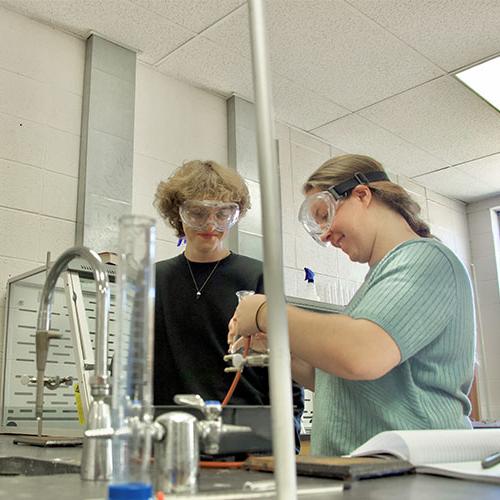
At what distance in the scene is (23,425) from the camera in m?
2.33

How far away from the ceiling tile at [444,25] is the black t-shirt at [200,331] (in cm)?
158

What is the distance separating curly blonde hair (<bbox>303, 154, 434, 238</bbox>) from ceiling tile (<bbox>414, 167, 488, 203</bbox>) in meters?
3.62

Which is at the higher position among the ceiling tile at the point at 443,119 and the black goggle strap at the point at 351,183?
the ceiling tile at the point at 443,119

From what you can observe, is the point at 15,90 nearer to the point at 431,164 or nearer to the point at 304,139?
the point at 304,139

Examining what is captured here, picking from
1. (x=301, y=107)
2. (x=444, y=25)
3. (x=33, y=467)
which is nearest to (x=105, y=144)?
(x=301, y=107)

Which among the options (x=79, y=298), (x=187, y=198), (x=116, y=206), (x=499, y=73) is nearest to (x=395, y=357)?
(x=187, y=198)

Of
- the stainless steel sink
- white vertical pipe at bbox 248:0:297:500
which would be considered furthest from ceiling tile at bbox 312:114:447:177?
white vertical pipe at bbox 248:0:297:500

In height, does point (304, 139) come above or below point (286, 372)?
above

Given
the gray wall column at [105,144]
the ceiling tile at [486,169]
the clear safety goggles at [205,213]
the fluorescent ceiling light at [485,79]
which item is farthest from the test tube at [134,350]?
the ceiling tile at [486,169]

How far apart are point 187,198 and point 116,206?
1.07 m

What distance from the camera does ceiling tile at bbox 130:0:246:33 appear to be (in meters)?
2.78

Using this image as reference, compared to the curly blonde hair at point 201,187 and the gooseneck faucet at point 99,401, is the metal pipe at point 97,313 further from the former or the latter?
the curly blonde hair at point 201,187

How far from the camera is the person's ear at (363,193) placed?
132 centimetres

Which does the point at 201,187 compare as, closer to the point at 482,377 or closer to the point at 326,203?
the point at 326,203
